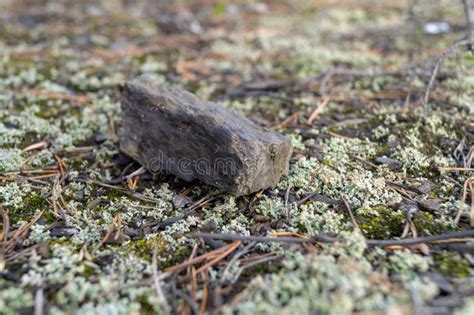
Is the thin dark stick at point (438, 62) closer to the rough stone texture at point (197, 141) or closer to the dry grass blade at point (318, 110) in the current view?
the dry grass blade at point (318, 110)

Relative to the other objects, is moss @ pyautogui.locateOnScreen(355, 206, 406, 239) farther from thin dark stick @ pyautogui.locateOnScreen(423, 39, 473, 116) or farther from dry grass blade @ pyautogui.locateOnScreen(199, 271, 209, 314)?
thin dark stick @ pyautogui.locateOnScreen(423, 39, 473, 116)

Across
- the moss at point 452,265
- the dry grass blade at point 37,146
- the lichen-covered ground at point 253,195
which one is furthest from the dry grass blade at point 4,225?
the moss at point 452,265

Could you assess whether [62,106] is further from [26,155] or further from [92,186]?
Result: [92,186]

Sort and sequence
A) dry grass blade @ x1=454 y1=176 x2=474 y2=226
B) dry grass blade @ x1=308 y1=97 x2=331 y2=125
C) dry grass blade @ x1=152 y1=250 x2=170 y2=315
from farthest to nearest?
dry grass blade @ x1=308 y1=97 x2=331 y2=125 → dry grass blade @ x1=454 y1=176 x2=474 y2=226 → dry grass blade @ x1=152 y1=250 x2=170 y2=315

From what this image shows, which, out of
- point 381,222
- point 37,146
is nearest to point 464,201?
point 381,222

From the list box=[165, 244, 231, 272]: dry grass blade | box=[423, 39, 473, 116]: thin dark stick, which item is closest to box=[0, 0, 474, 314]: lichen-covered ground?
box=[165, 244, 231, 272]: dry grass blade

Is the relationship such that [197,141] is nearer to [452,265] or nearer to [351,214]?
[351,214]
